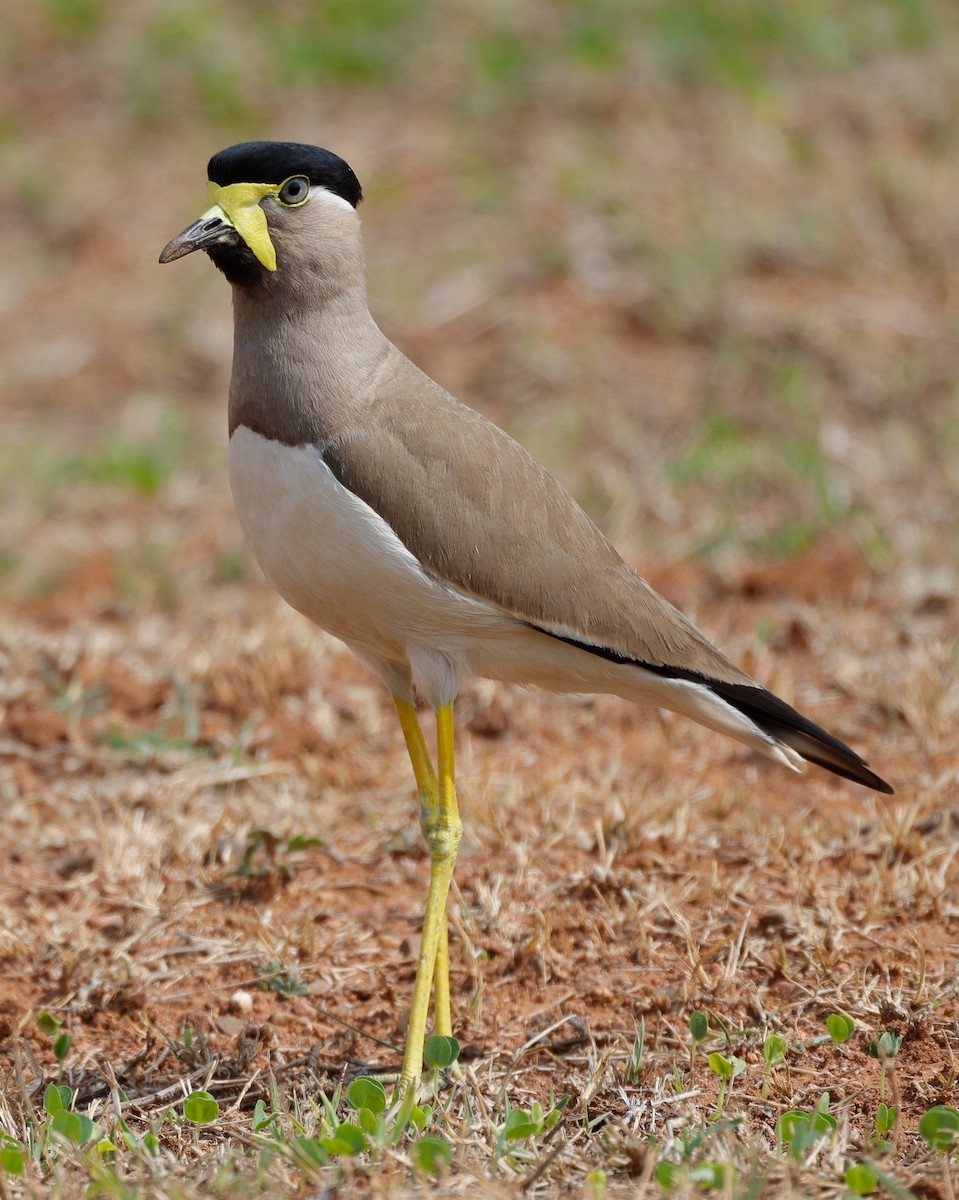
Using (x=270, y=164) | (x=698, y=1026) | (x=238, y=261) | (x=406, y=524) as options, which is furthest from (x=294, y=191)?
(x=698, y=1026)

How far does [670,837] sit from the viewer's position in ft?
12.8

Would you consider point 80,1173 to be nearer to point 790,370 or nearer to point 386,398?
point 386,398

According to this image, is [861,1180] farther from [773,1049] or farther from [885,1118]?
[773,1049]

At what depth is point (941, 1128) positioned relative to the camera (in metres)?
2.71

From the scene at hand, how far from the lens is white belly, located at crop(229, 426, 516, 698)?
10.3 feet

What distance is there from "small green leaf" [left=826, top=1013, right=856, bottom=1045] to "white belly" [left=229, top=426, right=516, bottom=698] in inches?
42.0

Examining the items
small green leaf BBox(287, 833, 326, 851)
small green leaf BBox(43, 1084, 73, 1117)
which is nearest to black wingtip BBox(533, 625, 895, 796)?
small green leaf BBox(287, 833, 326, 851)

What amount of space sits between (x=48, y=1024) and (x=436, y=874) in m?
0.92

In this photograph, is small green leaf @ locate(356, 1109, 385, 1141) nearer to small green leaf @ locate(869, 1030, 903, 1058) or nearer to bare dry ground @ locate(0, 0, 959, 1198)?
bare dry ground @ locate(0, 0, 959, 1198)

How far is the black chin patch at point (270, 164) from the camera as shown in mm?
3275

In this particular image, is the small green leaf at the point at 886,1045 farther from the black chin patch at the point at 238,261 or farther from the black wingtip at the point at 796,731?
the black chin patch at the point at 238,261

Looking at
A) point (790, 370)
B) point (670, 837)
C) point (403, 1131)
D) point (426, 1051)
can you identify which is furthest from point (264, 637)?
point (790, 370)

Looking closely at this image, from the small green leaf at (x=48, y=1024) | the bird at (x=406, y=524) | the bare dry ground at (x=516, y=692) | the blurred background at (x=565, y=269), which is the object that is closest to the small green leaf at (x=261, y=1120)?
the bare dry ground at (x=516, y=692)

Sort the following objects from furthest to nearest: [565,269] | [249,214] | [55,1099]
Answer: [565,269] < [249,214] < [55,1099]
